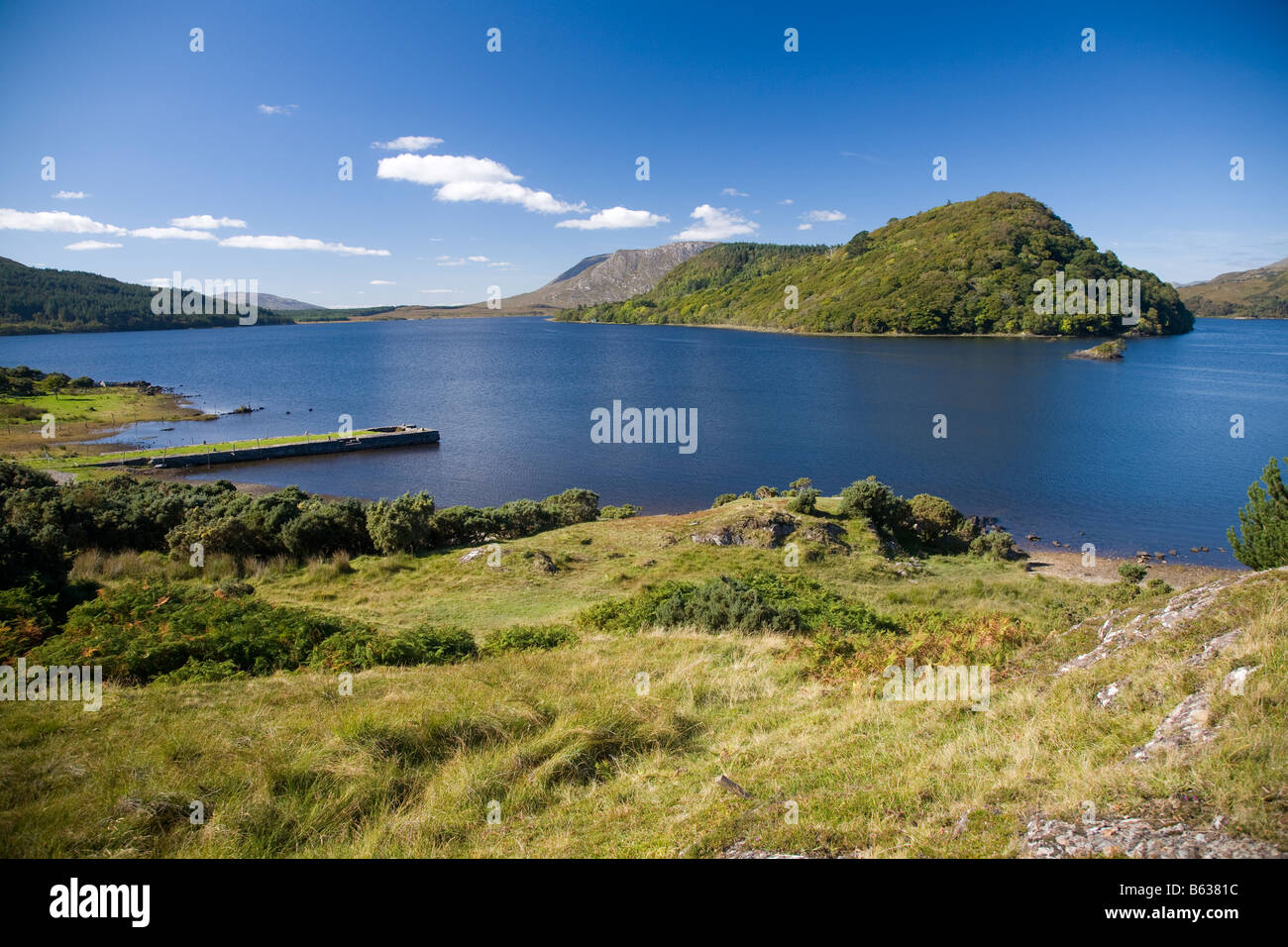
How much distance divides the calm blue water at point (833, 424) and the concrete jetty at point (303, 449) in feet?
5.87

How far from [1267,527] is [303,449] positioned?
6161cm

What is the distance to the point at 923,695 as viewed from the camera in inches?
364

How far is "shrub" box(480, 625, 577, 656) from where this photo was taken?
43.7 feet

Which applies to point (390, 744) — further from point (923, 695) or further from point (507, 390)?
point (507, 390)

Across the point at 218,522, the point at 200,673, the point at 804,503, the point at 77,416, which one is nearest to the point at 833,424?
the point at 804,503

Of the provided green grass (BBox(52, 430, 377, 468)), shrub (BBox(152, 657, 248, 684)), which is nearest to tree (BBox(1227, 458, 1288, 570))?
shrub (BBox(152, 657, 248, 684))

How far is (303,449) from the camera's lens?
5497cm

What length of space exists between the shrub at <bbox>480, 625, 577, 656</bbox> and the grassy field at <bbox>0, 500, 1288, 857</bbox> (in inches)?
39.4

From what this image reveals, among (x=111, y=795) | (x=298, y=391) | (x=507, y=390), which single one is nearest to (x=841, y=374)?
(x=507, y=390)

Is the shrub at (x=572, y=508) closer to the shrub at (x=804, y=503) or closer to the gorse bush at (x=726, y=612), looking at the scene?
the shrub at (x=804, y=503)

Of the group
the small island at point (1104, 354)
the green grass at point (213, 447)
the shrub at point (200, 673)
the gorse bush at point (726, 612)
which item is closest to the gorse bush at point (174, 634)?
the shrub at point (200, 673)

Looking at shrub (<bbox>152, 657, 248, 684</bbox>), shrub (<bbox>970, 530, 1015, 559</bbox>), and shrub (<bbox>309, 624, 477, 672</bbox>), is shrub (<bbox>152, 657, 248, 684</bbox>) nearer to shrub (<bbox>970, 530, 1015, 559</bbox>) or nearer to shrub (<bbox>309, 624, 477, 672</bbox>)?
shrub (<bbox>309, 624, 477, 672</bbox>)

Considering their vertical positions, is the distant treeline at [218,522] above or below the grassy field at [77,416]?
below

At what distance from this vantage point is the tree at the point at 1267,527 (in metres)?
18.4
